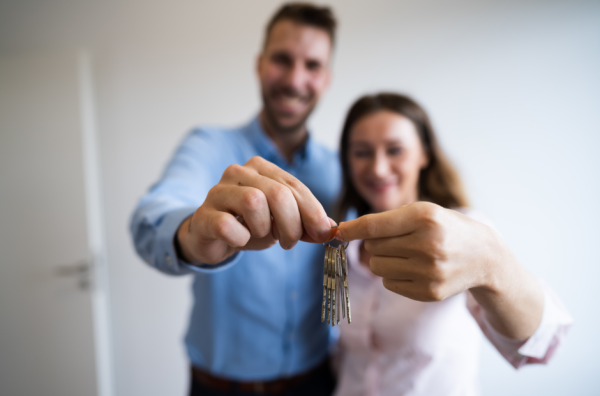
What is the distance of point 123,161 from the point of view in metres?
1.86

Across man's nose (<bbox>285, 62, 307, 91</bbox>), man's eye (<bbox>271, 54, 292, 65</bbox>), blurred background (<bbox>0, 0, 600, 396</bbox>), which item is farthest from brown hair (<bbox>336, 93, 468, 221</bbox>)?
blurred background (<bbox>0, 0, 600, 396</bbox>)

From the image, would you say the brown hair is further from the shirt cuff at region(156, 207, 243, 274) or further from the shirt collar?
the shirt cuff at region(156, 207, 243, 274)

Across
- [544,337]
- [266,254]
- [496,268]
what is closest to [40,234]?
[266,254]

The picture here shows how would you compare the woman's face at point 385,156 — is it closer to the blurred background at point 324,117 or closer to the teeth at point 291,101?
the teeth at point 291,101

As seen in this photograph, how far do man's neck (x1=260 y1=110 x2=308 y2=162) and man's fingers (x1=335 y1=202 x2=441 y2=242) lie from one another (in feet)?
2.81

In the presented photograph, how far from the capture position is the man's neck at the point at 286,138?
1284 mm

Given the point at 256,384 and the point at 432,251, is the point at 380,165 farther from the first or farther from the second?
the point at 256,384

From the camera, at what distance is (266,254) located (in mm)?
1103

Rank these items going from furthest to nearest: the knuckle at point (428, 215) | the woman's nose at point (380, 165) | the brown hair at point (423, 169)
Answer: the brown hair at point (423, 169)
the woman's nose at point (380, 165)
the knuckle at point (428, 215)

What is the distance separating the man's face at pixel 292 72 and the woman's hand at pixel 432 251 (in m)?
0.91

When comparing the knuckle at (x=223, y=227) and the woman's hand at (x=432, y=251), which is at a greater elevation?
the knuckle at (x=223, y=227)

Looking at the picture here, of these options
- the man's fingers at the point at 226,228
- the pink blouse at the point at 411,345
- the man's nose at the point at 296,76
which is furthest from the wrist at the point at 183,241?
the man's nose at the point at 296,76

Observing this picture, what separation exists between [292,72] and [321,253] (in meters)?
0.75

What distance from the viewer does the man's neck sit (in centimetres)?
128
